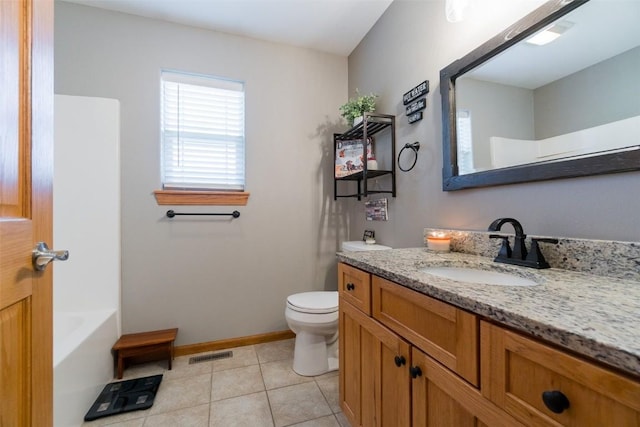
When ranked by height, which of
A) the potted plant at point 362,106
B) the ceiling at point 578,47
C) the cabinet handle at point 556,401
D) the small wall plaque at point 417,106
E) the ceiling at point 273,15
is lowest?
the cabinet handle at point 556,401

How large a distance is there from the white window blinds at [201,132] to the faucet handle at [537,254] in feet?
6.23

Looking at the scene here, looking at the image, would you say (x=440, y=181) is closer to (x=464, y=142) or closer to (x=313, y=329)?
(x=464, y=142)

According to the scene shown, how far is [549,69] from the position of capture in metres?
0.97

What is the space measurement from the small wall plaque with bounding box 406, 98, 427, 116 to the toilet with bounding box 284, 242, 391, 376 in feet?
4.27

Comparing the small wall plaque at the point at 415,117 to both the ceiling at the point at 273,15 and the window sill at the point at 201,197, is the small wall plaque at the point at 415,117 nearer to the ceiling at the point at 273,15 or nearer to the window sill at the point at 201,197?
the ceiling at the point at 273,15

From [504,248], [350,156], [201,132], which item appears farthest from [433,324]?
[201,132]

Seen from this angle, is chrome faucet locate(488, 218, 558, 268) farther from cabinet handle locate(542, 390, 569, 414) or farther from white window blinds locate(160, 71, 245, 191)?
white window blinds locate(160, 71, 245, 191)

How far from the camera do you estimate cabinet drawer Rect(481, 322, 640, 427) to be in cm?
38

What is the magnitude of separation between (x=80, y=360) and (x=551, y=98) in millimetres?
2394

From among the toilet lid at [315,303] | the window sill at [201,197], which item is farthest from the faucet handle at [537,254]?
the window sill at [201,197]

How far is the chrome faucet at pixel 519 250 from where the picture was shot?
0.90 metres

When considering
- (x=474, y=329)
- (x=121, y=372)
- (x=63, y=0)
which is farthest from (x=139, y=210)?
(x=474, y=329)

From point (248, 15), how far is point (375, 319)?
2.20 metres

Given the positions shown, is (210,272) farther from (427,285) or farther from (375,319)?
(427,285)
